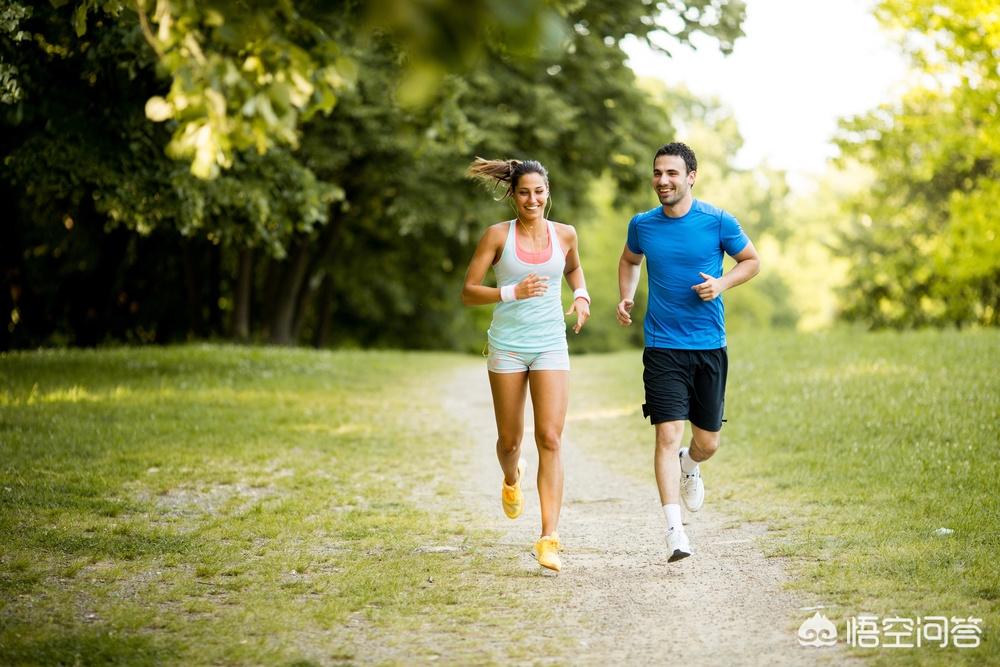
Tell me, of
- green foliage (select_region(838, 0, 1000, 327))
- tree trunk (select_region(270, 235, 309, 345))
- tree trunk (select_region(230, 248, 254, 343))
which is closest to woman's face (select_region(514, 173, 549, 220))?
green foliage (select_region(838, 0, 1000, 327))

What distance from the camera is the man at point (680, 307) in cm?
602

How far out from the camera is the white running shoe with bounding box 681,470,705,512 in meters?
6.55

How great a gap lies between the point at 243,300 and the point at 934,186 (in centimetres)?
2454

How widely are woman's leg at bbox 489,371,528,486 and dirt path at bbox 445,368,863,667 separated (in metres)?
0.71

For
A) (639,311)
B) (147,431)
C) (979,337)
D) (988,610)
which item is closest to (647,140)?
(979,337)

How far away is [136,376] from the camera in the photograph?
14.2 metres

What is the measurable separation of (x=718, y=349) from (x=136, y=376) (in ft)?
34.4

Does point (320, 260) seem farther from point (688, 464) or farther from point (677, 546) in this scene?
point (677, 546)

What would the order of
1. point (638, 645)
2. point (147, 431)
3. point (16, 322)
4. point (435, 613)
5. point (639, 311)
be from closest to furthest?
point (638, 645) → point (435, 613) → point (147, 431) → point (16, 322) → point (639, 311)

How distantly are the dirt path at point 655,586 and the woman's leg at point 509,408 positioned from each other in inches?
27.8

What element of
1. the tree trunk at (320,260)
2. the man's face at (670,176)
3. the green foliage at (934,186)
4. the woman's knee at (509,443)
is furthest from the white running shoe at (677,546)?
the tree trunk at (320,260)

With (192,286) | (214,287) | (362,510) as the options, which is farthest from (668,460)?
(214,287)

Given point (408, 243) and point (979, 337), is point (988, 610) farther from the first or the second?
point (408, 243)

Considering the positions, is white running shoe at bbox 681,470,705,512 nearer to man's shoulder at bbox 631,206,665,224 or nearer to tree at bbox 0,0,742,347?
→ man's shoulder at bbox 631,206,665,224
